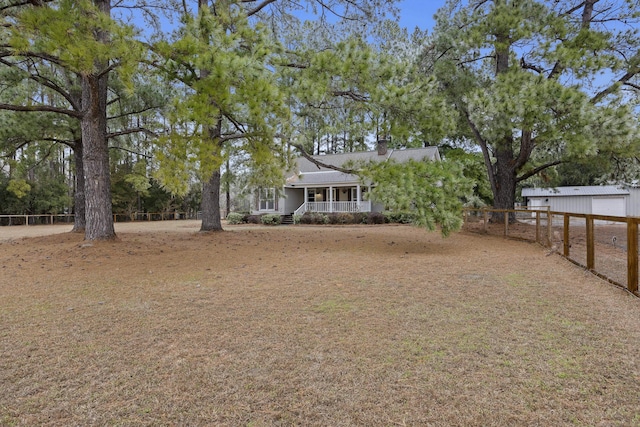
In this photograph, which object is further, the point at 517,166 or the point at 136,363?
the point at 517,166

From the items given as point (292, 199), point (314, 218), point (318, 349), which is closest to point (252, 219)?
point (292, 199)

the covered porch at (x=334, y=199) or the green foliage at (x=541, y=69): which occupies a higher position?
the green foliage at (x=541, y=69)

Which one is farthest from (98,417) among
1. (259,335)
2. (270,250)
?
(270,250)

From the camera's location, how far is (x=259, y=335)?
3.16 metres

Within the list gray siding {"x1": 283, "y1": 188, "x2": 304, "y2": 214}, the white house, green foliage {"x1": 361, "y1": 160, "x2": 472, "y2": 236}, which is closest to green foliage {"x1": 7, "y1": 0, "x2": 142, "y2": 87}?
green foliage {"x1": 361, "y1": 160, "x2": 472, "y2": 236}

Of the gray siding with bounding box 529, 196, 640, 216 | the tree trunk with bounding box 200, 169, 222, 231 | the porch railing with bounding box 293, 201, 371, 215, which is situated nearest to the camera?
the tree trunk with bounding box 200, 169, 222, 231

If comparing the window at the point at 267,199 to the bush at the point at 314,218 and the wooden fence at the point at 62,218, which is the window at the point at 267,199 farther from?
the wooden fence at the point at 62,218

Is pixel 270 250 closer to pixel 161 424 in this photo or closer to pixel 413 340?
pixel 413 340

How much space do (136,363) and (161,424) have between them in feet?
2.78

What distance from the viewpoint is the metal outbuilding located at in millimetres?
21828

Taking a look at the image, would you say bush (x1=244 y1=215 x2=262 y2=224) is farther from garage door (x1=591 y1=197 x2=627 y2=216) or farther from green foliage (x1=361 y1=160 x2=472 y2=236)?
garage door (x1=591 y1=197 x2=627 y2=216)

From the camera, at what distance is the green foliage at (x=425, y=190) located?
24.5 feet

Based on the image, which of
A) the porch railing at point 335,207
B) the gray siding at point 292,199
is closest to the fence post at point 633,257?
the porch railing at point 335,207

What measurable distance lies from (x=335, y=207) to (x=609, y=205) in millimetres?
17497
